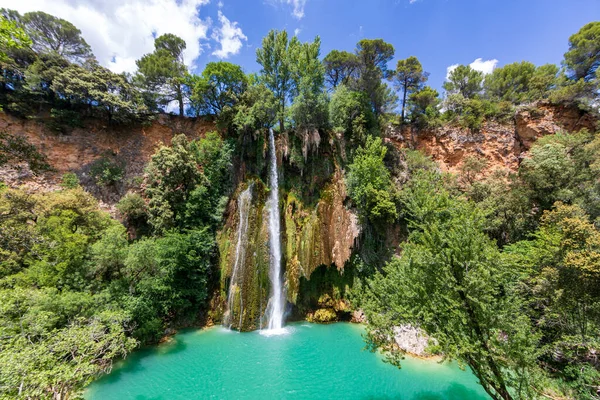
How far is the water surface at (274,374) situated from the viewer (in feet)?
30.1

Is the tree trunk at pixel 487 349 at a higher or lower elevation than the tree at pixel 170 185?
lower

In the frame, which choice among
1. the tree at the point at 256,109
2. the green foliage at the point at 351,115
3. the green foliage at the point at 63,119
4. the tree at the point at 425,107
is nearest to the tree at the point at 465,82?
the tree at the point at 425,107

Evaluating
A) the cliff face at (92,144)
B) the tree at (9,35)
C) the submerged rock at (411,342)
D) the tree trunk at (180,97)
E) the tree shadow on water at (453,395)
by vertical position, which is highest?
the tree trunk at (180,97)

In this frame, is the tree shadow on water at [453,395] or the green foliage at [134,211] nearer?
the tree shadow on water at [453,395]

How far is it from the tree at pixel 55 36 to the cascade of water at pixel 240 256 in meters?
19.3

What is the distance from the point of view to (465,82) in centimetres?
2570

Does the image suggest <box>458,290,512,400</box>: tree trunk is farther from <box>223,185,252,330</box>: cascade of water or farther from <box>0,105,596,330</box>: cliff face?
<box>223,185,252,330</box>: cascade of water

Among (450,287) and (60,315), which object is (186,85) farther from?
(450,287)

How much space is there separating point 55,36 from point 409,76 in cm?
3465

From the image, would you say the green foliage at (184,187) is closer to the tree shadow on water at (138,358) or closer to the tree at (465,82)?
the tree shadow on water at (138,358)

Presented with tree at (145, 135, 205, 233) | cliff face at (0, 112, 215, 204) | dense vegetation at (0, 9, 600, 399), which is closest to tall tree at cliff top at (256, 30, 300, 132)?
dense vegetation at (0, 9, 600, 399)

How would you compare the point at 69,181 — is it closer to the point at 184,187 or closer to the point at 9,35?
the point at 184,187

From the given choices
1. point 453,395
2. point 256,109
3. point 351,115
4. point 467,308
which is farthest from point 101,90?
point 453,395

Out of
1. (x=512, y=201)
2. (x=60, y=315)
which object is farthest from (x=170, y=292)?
(x=512, y=201)
